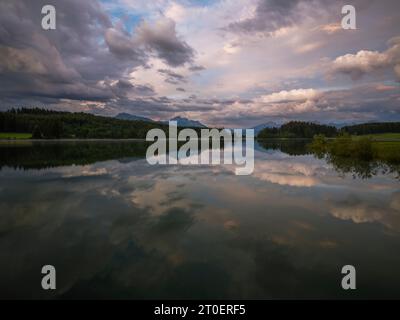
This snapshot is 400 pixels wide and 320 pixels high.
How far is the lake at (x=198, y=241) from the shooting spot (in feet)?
23.9

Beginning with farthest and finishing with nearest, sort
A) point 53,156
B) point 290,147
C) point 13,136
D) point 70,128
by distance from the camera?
point 70,128 → point 13,136 → point 290,147 → point 53,156

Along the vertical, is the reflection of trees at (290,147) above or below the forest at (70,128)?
below

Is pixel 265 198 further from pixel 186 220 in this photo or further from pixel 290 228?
pixel 186 220

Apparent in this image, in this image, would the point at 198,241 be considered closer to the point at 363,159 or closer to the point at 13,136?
the point at 363,159

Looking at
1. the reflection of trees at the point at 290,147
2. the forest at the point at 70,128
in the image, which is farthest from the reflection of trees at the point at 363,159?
the forest at the point at 70,128

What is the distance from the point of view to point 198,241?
10.5m

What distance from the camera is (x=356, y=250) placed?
32.0 feet

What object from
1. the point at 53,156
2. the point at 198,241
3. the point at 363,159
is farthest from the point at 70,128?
the point at 198,241

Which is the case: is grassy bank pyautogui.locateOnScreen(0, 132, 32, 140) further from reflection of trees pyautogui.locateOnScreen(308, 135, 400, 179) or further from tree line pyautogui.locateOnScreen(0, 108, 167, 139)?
reflection of trees pyautogui.locateOnScreen(308, 135, 400, 179)

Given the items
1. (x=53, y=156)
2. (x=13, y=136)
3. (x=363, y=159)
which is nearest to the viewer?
(x=363, y=159)

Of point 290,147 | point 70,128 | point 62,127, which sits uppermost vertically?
point 70,128

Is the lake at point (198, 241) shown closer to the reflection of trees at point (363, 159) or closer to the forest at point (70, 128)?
the reflection of trees at point (363, 159)

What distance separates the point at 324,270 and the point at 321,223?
5.04m

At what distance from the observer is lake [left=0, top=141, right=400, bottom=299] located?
7.29 meters
